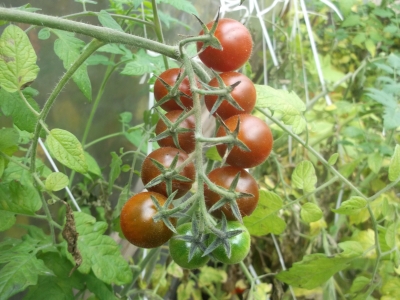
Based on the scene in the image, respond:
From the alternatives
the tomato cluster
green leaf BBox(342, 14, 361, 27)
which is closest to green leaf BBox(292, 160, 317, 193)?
the tomato cluster

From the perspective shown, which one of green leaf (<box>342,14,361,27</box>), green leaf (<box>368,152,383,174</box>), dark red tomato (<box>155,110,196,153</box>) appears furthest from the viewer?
green leaf (<box>342,14,361,27</box>)

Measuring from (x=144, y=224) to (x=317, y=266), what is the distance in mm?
456

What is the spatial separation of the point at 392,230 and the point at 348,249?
93 mm

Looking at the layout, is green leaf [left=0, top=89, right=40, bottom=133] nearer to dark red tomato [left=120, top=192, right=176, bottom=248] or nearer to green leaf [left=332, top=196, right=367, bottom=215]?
dark red tomato [left=120, top=192, right=176, bottom=248]

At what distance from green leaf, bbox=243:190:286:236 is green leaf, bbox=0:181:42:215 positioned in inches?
15.1

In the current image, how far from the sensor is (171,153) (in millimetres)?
474

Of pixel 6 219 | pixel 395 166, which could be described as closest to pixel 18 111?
pixel 6 219

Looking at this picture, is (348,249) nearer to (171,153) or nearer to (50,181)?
(171,153)

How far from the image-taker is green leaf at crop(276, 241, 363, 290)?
2.45ft

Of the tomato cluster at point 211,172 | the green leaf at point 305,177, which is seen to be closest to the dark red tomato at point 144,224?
the tomato cluster at point 211,172

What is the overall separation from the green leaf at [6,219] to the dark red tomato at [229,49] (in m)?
0.39

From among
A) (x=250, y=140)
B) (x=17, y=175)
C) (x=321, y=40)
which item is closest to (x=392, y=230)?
(x=250, y=140)

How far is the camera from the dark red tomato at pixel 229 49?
52 cm

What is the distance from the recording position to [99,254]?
2.04ft
